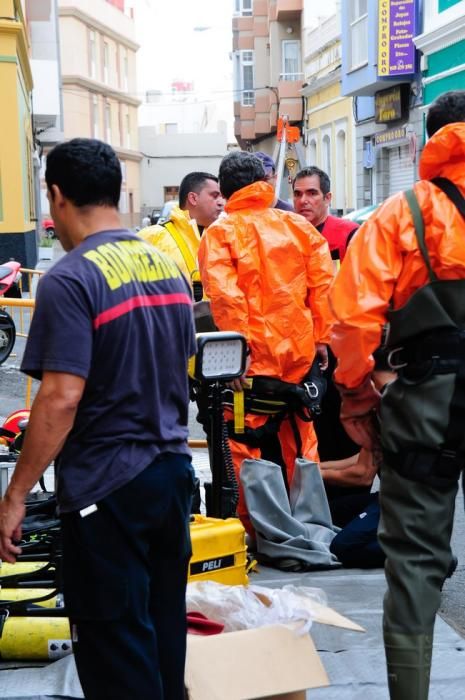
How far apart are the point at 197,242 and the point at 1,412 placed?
3.75 metres

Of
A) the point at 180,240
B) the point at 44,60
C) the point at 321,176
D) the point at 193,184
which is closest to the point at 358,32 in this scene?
the point at 44,60

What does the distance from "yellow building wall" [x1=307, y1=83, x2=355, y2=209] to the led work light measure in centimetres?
2485

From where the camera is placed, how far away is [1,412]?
970cm

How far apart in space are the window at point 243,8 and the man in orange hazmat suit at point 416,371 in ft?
173

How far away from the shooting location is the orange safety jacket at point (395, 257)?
3.23 meters

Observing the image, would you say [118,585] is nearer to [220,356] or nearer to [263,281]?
[220,356]

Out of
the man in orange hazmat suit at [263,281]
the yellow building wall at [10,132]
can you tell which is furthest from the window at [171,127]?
the man in orange hazmat suit at [263,281]

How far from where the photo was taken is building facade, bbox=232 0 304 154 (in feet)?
127

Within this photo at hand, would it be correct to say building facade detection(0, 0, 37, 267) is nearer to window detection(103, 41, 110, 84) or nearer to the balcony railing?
the balcony railing

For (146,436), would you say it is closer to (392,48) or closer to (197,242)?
(197,242)

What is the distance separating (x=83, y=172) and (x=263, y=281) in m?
2.72

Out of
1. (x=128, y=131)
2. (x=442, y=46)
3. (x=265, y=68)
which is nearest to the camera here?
(x=442, y=46)

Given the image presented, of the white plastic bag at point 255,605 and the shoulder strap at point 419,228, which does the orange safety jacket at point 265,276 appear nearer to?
the white plastic bag at point 255,605

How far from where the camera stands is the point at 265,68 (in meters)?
48.6
